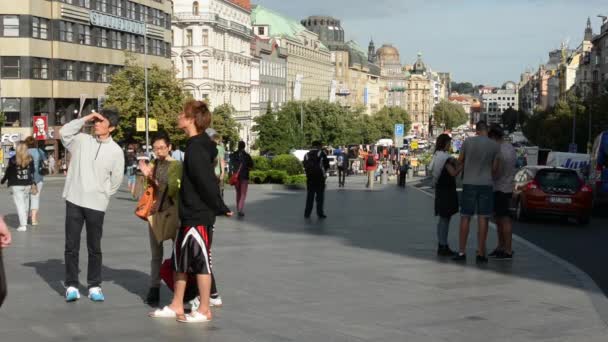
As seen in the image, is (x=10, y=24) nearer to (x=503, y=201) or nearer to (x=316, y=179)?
(x=316, y=179)

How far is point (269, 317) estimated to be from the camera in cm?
944

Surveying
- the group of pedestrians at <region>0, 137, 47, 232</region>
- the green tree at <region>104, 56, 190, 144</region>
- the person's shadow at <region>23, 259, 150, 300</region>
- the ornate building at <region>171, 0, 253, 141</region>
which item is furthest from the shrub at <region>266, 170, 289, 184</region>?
the ornate building at <region>171, 0, 253, 141</region>

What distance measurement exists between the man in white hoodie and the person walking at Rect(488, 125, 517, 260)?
650 cm

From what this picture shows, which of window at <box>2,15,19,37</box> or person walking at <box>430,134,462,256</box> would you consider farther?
window at <box>2,15,19,37</box>

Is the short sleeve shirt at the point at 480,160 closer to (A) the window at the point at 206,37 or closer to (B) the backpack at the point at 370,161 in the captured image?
(B) the backpack at the point at 370,161

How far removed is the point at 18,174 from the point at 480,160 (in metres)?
8.44

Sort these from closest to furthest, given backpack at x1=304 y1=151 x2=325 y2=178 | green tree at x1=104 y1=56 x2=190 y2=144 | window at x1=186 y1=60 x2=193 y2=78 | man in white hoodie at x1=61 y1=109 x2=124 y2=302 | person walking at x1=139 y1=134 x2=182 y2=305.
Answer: person walking at x1=139 y1=134 x2=182 y2=305
man in white hoodie at x1=61 y1=109 x2=124 y2=302
backpack at x1=304 y1=151 x2=325 y2=178
green tree at x1=104 y1=56 x2=190 y2=144
window at x1=186 y1=60 x2=193 y2=78

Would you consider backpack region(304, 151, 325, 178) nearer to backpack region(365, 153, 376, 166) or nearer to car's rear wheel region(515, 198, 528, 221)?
car's rear wheel region(515, 198, 528, 221)

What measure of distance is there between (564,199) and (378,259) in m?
10.6

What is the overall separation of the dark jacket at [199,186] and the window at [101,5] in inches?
2676

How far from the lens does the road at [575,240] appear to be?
48.7 ft

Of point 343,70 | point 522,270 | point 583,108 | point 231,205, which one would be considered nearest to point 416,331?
point 522,270

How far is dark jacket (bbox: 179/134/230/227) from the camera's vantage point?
8.95 meters

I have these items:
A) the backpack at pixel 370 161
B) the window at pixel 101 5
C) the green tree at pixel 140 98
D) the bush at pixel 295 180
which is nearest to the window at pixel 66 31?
the green tree at pixel 140 98
